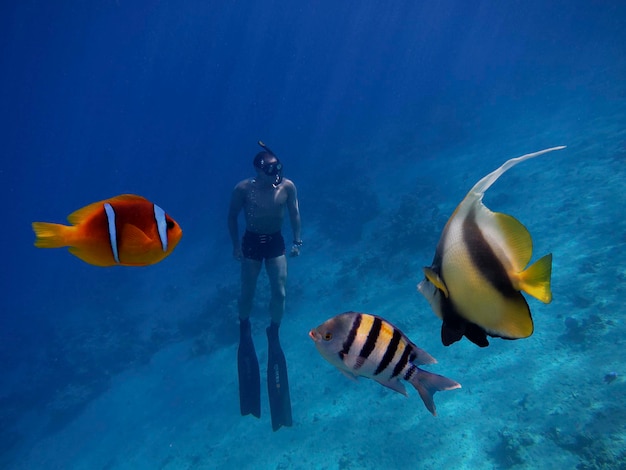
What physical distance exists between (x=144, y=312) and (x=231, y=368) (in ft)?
35.4

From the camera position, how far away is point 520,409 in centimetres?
650

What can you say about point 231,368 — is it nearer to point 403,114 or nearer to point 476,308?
point 476,308

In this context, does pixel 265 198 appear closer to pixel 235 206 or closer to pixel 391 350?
pixel 235 206

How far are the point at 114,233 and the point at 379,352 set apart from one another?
1.30m

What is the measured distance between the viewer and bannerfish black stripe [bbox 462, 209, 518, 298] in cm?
92

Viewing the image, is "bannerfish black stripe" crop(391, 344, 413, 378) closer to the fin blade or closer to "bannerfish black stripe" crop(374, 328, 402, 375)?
"bannerfish black stripe" crop(374, 328, 402, 375)

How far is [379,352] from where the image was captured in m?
1.60

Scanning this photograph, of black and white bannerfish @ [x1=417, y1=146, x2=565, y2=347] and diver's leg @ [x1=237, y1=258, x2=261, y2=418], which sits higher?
black and white bannerfish @ [x1=417, y1=146, x2=565, y2=347]

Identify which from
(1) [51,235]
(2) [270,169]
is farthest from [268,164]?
(1) [51,235]

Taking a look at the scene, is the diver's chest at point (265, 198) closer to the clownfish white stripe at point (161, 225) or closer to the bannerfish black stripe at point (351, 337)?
the clownfish white stripe at point (161, 225)

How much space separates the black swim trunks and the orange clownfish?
235 inches

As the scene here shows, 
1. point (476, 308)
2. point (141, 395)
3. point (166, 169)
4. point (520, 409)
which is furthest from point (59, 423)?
point (166, 169)

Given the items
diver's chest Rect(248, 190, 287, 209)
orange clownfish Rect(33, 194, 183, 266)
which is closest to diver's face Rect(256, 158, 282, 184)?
diver's chest Rect(248, 190, 287, 209)

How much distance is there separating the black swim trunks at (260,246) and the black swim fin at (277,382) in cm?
164
